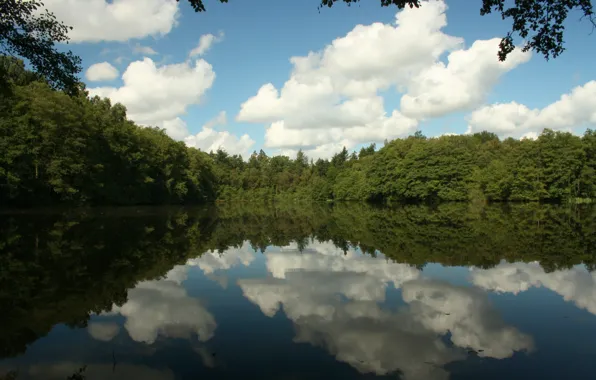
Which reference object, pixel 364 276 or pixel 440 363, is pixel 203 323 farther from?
pixel 364 276

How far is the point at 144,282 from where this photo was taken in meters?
12.8

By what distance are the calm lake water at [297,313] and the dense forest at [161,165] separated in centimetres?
1319

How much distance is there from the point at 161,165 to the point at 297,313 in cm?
7793

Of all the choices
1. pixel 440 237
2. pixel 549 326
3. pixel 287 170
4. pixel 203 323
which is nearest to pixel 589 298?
pixel 549 326

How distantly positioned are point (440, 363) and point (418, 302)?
3802 mm

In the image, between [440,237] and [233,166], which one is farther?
[233,166]

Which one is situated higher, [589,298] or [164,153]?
[164,153]

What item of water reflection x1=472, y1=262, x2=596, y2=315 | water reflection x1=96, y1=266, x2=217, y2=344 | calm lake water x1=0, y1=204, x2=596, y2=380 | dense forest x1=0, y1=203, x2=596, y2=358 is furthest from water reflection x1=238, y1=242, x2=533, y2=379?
dense forest x1=0, y1=203, x2=596, y2=358

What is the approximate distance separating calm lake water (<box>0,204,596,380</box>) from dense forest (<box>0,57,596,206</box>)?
1319 cm

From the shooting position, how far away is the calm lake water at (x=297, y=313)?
671 centimetres

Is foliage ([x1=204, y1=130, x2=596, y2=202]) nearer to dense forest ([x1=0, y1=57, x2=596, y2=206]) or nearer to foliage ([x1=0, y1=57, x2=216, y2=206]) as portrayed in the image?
dense forest ([x1=0, y1=57, x2=596, y2=206])

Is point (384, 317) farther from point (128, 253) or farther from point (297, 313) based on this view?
point (128, 253)

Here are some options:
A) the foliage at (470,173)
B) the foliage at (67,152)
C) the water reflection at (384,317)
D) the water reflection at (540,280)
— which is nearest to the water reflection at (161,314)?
the water reflection at (384,317)

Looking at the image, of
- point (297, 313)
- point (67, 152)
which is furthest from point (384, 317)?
point (67, 152)
